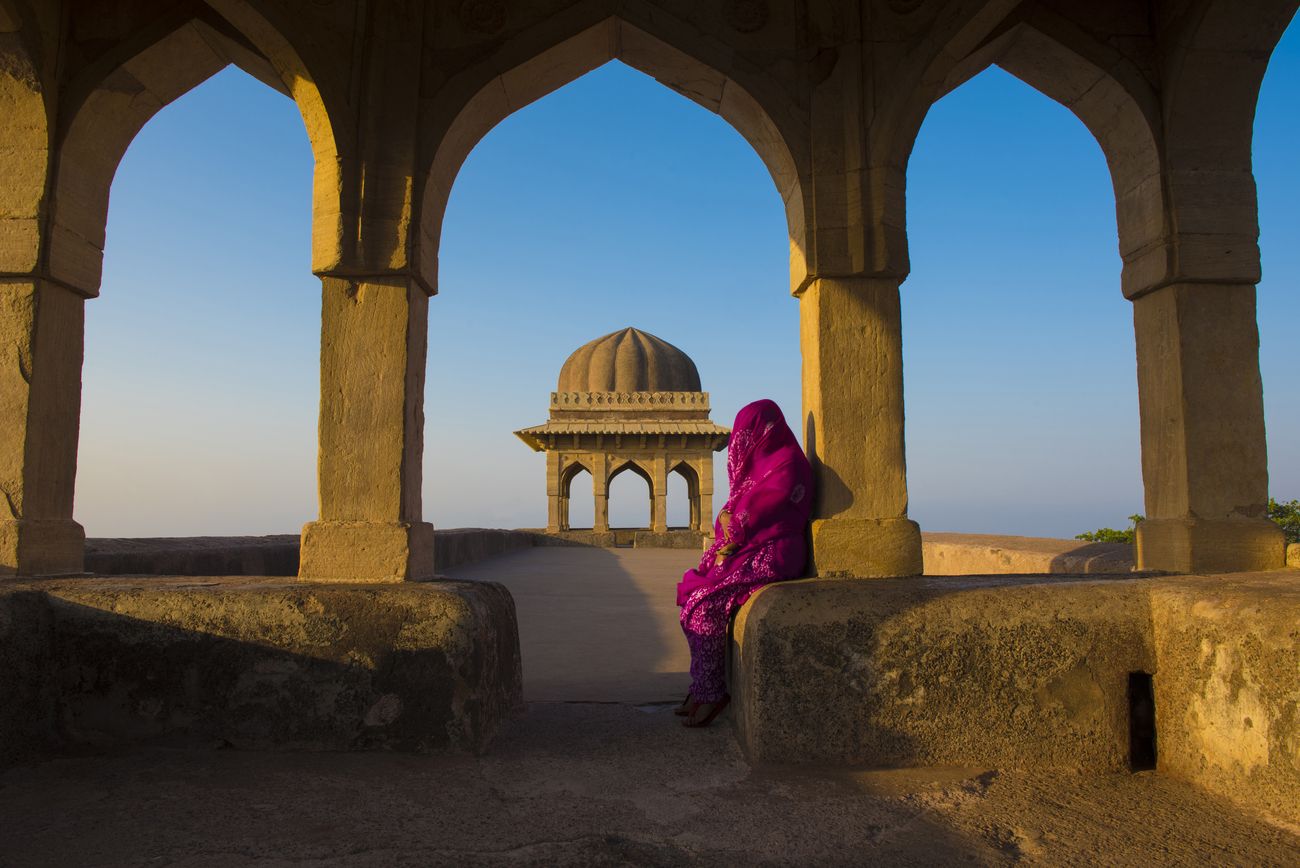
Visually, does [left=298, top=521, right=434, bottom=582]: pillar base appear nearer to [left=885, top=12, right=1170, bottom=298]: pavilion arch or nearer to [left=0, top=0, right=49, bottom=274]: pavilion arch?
[left=0, top=0, right=49, bottom=274]: pavilion arch

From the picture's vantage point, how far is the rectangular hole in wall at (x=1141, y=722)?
294 cm

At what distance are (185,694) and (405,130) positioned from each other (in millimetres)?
2366

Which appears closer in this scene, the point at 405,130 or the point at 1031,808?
the point at 1031,808

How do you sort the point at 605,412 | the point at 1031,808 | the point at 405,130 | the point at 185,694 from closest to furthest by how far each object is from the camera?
the point at 1031,808
the point at 185,694
the point at 405,130
the point at 605,412

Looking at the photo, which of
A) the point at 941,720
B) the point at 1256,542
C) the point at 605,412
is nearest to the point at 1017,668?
the point at 941,720

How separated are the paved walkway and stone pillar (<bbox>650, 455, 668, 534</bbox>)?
10040mm

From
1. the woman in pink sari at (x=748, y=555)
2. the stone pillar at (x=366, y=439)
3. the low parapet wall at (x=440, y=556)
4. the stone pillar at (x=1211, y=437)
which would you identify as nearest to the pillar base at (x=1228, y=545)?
the stone pillar at (x=1211, y=437)

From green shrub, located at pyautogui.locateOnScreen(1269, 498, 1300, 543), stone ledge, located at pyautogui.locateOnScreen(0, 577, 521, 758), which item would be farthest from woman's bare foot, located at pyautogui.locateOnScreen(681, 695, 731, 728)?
green shrub, located at pyautogui.locateOnScreen(1269, 498, 1300, 543)

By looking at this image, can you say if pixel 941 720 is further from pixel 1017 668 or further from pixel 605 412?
pixel 605 412

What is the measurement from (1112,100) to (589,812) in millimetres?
3884

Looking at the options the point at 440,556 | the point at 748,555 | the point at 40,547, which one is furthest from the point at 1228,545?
the point at 440,556

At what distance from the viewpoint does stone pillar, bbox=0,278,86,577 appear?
144 inches

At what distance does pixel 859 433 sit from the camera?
3.61 metres

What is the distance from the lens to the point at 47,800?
2660 millimetres
